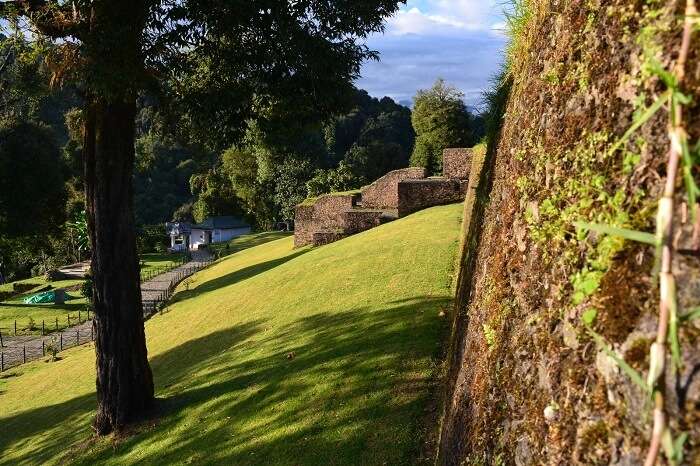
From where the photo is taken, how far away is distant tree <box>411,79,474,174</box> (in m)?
38.4

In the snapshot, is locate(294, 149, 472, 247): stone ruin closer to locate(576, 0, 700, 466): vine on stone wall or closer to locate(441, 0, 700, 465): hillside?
locate(441, 0, 700, 465): hillside

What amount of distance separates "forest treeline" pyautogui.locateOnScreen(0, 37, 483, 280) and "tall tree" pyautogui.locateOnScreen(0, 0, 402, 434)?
407mm

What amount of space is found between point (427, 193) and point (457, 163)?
1961 millimetres

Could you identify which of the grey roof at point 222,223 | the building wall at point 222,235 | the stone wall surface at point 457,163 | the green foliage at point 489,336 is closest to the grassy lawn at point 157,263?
the grey roof at point 222,223

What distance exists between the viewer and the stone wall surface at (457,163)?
2355cm

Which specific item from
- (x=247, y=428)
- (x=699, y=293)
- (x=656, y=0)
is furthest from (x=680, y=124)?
(x=247, y=428)

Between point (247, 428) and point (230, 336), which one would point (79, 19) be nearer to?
point (247, 428)

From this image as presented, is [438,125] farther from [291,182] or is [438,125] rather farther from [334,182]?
[291,182]

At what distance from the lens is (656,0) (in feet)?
5.81

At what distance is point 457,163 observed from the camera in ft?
77.8

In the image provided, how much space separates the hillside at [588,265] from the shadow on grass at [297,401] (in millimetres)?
3721

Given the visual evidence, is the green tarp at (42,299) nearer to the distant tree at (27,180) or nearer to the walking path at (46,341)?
the distant tree at (27,180)

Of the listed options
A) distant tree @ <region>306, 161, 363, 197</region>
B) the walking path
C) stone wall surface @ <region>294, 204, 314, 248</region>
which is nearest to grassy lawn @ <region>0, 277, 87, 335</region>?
the walking path

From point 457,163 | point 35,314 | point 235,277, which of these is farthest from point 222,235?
point 457,163
